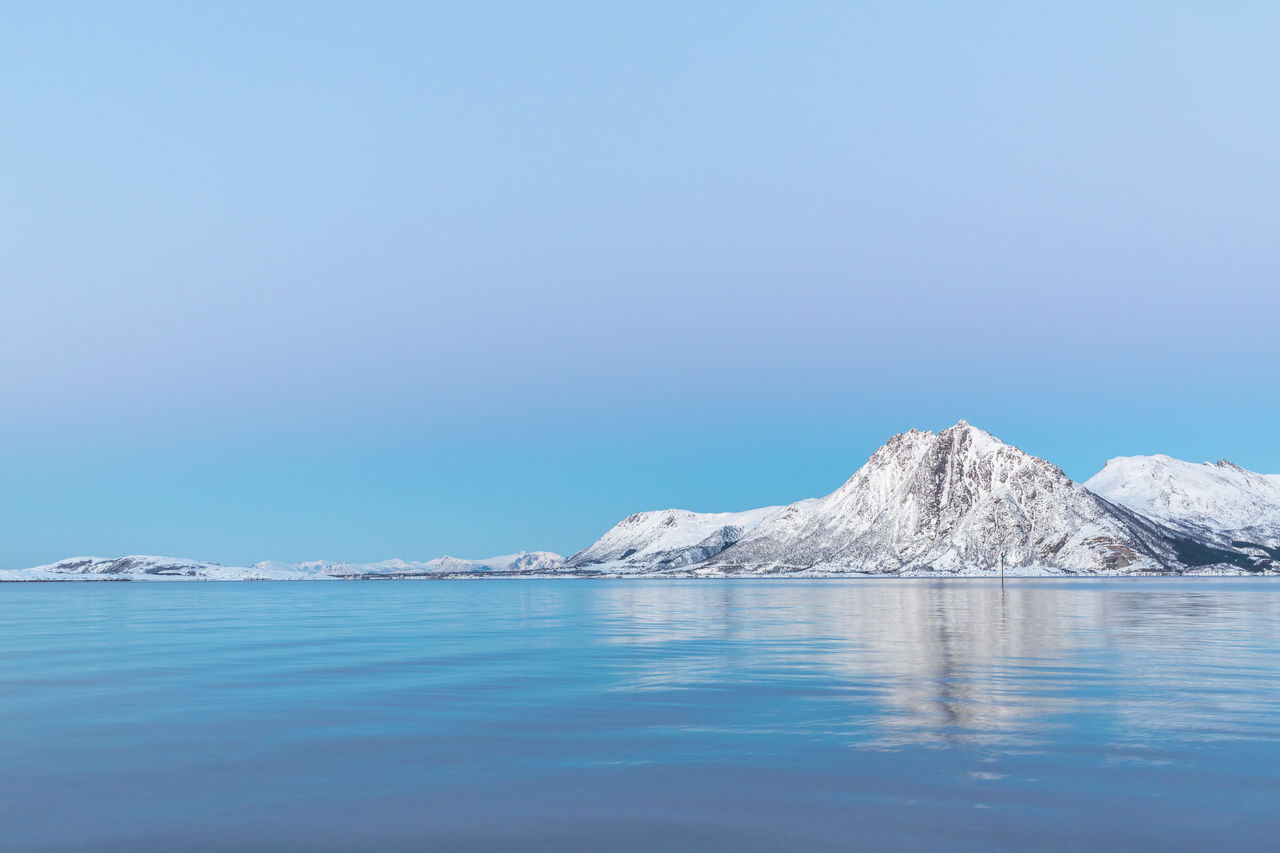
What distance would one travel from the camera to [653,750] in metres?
22.1

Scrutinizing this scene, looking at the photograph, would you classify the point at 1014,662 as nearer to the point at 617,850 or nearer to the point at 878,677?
the point at 878,677

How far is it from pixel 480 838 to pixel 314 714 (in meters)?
14.8

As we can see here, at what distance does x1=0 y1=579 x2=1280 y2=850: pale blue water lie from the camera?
15.7 meters

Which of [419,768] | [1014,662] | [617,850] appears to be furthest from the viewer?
[1014,662]

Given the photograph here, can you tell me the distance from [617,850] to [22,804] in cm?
1142

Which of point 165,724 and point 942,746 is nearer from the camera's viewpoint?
point 942,746

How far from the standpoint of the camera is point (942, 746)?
2178 cm

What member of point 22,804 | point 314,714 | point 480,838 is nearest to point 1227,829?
point 480,838

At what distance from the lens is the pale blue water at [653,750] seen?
1572cm

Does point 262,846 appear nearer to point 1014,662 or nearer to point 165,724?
point 165,724

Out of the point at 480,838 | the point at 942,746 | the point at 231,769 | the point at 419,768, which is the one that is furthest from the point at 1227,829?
the point at 231,769

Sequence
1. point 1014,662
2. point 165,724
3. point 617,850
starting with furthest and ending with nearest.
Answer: point 1014,662 < point 165,724 < point 617,850

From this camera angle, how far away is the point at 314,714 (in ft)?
92.6

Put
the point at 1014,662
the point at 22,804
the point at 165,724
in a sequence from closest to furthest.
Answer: the point at 22,804 → the point at 165,724 → the point at 1014,662
